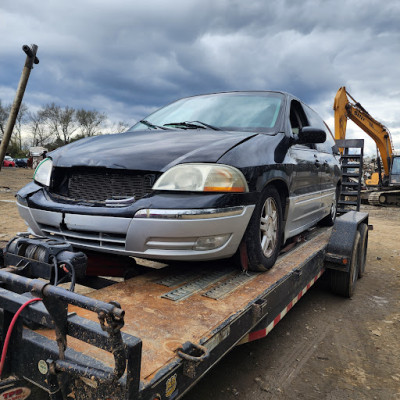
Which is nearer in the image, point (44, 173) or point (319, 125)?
point (44, 173)

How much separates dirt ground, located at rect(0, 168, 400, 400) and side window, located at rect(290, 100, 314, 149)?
1824 millimetres

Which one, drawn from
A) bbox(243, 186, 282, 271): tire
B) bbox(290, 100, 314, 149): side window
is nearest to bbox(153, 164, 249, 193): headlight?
bbox(243, 186, 282, 271): tire

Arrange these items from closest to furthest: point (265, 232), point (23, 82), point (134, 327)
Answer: point (134, 327) < point (265, 232) < point (23, 82)

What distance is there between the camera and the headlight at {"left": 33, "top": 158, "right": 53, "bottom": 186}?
2.63 meters

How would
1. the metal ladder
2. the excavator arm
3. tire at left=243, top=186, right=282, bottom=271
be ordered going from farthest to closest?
the excavator arm
the metal ladder
tire at left=243, top=186, right=282, bottom=271

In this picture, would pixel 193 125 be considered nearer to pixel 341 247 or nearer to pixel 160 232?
pixel 160 232

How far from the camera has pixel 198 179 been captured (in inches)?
89.2

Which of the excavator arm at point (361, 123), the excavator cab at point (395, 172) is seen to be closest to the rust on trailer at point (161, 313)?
the excavator arm at point (361, 123)

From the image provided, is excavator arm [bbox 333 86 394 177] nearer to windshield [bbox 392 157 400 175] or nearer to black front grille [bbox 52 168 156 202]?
windshield [bbox 392 157 400 175]

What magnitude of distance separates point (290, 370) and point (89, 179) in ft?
6.44

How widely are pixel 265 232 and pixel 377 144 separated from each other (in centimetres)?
1622

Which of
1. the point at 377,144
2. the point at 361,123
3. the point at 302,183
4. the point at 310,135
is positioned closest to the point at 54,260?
the point at 310,135

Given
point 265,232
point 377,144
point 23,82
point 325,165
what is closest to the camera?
point 265,232

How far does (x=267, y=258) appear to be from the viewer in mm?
2814
